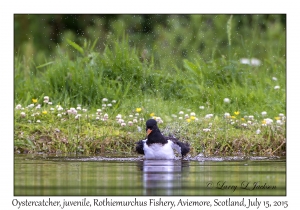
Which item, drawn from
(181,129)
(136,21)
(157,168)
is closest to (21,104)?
(181,129)

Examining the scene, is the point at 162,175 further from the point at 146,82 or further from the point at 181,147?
the point at 146,82

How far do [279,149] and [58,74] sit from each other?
450 centimetres

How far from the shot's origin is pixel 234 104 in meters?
12.3

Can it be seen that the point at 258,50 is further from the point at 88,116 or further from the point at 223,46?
the point at 88,116

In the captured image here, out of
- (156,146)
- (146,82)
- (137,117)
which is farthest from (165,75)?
(156,146)

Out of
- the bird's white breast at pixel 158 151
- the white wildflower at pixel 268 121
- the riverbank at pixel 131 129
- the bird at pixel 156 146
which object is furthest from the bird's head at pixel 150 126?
the white wildflower at pixel 268 121

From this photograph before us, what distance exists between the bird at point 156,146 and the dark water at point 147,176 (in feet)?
0.43

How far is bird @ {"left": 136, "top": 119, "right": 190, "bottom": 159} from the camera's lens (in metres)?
9.80

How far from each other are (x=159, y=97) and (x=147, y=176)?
4604 millimetres

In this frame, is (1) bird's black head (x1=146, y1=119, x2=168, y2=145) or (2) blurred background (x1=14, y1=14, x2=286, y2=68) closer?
(1) bird's black head (x1=146, y1=119, x2=168, y2=145)

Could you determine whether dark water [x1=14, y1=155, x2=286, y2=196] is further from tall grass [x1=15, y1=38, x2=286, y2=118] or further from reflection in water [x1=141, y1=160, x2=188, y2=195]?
tall grass [x1=15, y1=38, x2=286, y2=118]

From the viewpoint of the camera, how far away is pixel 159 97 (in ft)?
41.3

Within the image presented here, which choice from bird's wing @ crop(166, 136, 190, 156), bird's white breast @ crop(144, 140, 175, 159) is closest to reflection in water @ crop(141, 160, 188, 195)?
bird's white breast @ crop(144, 140, 175, 159)

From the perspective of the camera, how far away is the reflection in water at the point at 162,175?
7277 mm
